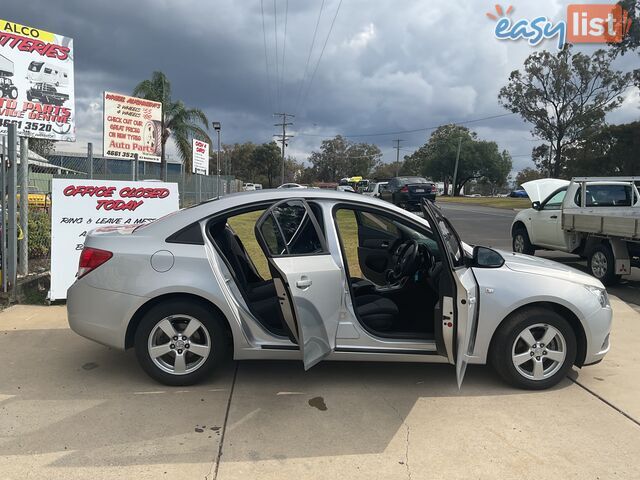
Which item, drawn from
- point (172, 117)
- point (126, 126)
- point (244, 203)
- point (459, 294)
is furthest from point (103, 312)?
point (172, 117)

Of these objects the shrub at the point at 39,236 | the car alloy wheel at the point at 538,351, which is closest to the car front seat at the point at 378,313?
the car alloy wheel at the point at 538,351

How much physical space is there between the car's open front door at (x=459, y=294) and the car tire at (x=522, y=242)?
7.74 metres

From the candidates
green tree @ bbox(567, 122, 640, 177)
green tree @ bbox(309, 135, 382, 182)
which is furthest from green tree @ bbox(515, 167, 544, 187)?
green tree @ bbox(567, 122, 640, 177)

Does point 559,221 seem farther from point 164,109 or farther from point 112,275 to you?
point 164,109

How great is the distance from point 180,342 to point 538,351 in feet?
9.12

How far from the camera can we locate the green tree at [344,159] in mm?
109375

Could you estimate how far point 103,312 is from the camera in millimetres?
3895

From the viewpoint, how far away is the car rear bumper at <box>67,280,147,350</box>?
3.85 m

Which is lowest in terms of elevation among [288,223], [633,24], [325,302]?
[325,302]

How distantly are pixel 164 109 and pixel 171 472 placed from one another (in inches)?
1128

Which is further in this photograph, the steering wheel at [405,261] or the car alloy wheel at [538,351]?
the steering wheel at [405,261]

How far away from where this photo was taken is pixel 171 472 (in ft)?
9.41

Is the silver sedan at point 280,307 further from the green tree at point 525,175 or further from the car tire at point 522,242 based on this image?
the green tree at point 525,175

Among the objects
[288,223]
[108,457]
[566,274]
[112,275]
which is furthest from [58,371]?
[566,274]
